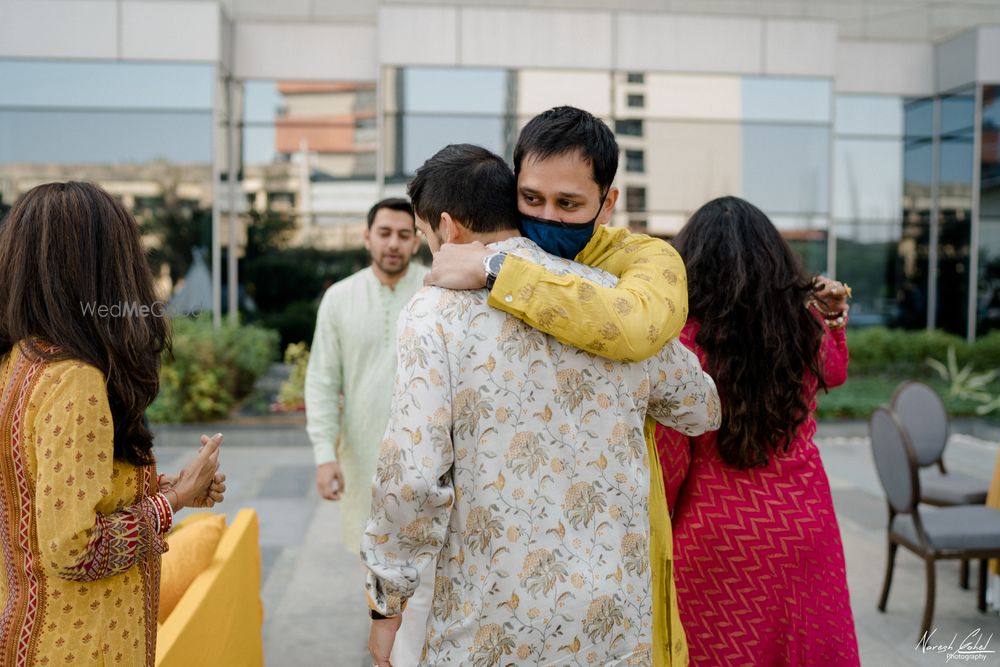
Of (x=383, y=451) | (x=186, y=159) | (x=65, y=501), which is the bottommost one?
(x=65, y=501)

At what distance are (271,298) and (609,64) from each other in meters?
5.78

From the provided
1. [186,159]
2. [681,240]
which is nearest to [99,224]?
[681,240]

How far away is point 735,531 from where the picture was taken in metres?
2.26

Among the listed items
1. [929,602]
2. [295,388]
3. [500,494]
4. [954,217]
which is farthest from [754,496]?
[954,217]

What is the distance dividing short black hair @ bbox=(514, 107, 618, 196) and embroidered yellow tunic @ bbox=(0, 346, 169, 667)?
0.92 metres

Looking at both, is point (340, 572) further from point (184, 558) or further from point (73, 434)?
point (73, 434)

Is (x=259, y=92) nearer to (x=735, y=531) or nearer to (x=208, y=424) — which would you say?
(x=208, y=424)

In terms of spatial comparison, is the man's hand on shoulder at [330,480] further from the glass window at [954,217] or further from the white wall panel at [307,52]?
the glass window at [954,217]

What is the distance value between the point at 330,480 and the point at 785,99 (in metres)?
11.1

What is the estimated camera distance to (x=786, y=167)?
12.8m

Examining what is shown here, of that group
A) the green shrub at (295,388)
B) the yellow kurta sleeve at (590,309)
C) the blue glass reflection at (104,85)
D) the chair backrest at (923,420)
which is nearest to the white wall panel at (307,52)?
the blue glass reflection at (104,85)

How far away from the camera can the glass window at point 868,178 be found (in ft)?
44.4

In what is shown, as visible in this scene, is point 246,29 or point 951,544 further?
point 246,29

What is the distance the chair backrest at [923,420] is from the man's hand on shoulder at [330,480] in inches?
148
